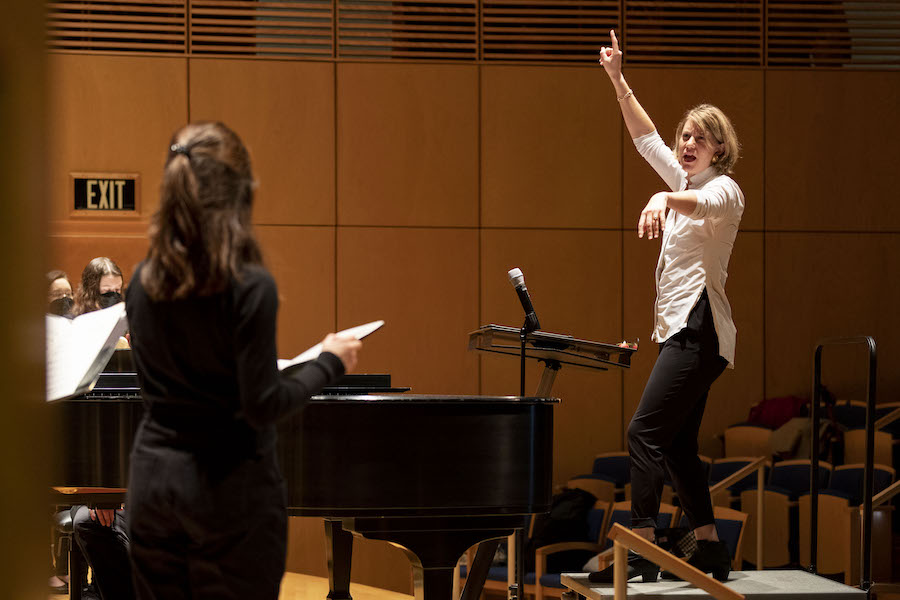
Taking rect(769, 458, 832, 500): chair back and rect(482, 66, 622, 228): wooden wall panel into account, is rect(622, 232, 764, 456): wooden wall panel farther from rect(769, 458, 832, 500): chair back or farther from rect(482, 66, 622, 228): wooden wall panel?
rect(769, 458, 832, 500): chair back

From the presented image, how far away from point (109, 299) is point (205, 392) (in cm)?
261

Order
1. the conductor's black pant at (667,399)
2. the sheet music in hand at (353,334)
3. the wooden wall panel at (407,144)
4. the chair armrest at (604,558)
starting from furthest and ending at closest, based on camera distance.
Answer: the wooden wall panel at (407,144), the chair armrest at (604,558), the conductor's black pant at (667,399), the sheet music in hand at (353,334)

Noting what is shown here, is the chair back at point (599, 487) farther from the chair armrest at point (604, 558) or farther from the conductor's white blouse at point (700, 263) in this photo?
the conductor's white blouse at point (700, 263)

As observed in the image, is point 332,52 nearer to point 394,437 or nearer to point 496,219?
A: point 496,219

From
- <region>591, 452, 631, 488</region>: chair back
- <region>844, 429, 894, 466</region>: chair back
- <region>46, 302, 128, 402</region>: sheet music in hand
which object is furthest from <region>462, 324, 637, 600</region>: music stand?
<region>591, 452, 631, 488</region>: chair back

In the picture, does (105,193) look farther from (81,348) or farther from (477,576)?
(81,348)

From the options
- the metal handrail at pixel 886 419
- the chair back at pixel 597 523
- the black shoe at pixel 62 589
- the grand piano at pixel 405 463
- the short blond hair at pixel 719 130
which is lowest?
the black shoe at pixel 62 589

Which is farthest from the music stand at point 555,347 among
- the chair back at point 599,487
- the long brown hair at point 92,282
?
the chair back at point 599,487

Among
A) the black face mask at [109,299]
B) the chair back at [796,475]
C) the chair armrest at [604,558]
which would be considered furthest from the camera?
the chair back at [796,475]

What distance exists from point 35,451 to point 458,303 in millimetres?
6141

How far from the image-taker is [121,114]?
258 inches

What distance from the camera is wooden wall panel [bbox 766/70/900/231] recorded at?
7008 mm

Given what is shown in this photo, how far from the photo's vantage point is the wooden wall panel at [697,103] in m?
6.95

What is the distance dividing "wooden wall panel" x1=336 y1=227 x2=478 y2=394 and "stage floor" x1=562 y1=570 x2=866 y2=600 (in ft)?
11.5
